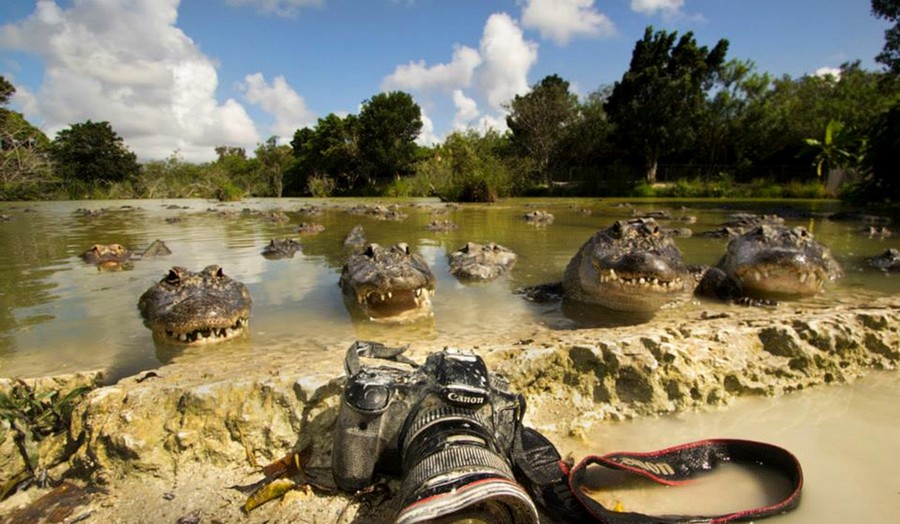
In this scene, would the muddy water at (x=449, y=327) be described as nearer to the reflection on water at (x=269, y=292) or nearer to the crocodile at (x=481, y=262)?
the reflection on water at (x=269, y=292)

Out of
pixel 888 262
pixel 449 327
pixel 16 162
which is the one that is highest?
pixel 16 162

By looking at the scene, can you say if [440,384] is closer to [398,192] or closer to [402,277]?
[402,277]

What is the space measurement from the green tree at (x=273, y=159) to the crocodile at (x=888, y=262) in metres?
52.1

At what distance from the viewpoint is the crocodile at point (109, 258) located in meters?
7.75

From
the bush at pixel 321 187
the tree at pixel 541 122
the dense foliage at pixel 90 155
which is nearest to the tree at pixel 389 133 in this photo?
the bush at pixel 321 187

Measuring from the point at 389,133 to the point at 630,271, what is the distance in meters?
43.2

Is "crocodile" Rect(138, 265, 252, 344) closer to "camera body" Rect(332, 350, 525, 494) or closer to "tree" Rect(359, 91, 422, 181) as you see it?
"camera body" Rect(332, 350, 525, 494)

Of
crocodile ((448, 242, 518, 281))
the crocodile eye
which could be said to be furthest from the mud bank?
crocodile ((448, 242, 518, 281))

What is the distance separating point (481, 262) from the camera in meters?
7.08

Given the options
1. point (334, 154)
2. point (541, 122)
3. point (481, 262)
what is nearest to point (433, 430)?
point (481, 262)

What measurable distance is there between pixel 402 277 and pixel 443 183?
2881cm

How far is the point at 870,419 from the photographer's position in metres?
2.14

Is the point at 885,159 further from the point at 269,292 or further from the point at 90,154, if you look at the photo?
the point at 90,154

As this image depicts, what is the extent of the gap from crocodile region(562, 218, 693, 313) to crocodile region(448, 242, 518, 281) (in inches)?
64.3
